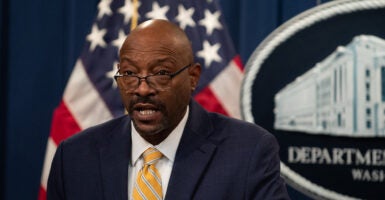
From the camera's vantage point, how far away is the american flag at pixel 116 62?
205 cm

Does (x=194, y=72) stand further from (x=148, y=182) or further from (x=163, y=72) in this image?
(x=148, y=182)

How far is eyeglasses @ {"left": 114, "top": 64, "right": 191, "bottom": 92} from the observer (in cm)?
118

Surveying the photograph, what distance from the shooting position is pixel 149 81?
1182 millimetres

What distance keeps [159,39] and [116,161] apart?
0.32m

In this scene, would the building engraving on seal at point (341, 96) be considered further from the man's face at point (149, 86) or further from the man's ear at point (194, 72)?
the man's face at point (149, 86)

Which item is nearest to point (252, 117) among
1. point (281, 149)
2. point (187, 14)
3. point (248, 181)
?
point (281, 149)

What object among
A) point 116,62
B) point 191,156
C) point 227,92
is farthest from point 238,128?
point 116,62

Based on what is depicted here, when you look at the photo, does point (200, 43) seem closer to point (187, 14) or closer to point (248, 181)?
point (187, 14)

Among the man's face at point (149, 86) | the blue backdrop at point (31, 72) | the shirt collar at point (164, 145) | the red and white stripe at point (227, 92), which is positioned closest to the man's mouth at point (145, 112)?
the man's face at point (149, 86)

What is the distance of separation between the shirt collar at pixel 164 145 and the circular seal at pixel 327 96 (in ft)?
2.49

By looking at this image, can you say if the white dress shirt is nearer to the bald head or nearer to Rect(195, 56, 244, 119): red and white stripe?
the bald head

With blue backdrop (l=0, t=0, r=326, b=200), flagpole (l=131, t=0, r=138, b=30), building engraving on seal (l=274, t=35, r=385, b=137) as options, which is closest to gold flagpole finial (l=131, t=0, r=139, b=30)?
flagpole (l=131, t=0, r=138, b=30)

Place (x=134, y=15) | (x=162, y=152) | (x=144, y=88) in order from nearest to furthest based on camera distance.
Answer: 1. (x=144, y=88)
2. (x=162, y=152)
3. (x=134, y=15)

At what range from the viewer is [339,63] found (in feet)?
6.52
